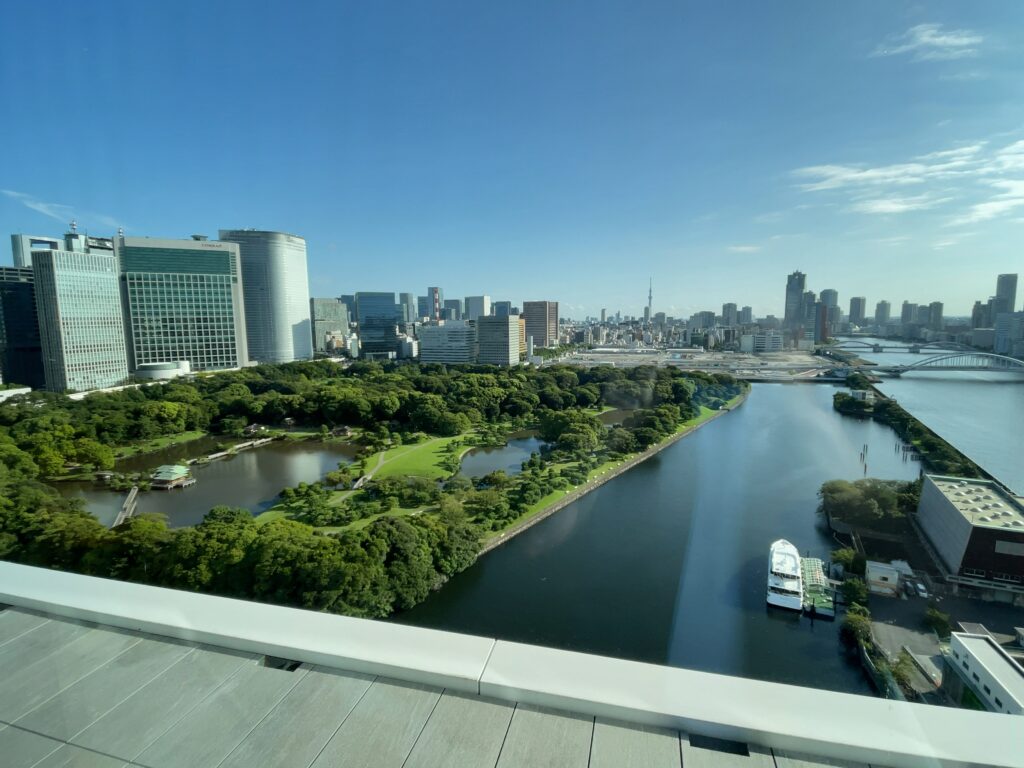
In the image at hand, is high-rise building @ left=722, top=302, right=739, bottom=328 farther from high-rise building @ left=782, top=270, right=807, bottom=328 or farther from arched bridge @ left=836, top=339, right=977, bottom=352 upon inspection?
arched bridge @ left=836, top=339, right=977, bottom=352

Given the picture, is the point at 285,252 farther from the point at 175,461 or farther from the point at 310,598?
the point at 310,598

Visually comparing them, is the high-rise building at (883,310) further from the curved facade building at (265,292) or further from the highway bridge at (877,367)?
the curved facade building at (265,292)

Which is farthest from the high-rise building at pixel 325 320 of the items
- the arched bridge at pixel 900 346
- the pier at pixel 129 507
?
the arched bridge at pixel 900 346

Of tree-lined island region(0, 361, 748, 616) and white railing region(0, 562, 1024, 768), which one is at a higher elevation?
white railing region(0, 562, 1024, 768)

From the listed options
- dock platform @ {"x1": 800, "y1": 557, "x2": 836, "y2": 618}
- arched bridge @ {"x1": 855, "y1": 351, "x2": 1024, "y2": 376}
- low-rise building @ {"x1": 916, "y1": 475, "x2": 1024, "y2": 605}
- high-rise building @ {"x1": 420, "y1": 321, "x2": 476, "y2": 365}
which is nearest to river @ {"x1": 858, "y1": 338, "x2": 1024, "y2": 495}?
arched bridge @ {"x1": 855, "y1": 351, "x2": 1024, "y2": 376}

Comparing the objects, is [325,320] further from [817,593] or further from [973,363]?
[817,593]

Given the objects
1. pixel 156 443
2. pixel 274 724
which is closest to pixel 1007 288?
pixel 274 724
